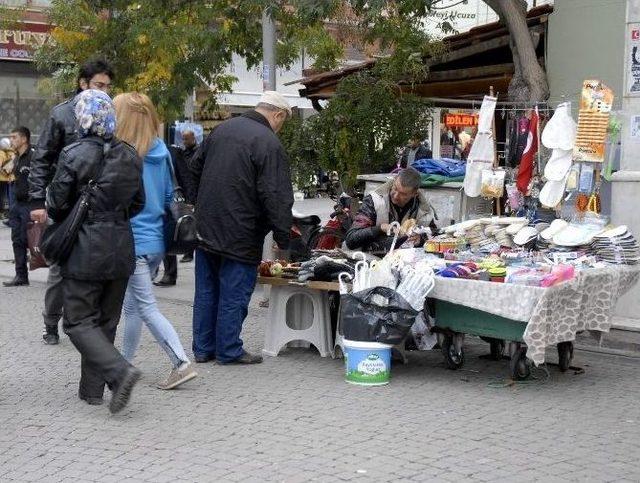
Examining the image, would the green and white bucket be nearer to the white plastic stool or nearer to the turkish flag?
the white plastic stool

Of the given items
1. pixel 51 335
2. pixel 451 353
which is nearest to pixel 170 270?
pixel 51 335

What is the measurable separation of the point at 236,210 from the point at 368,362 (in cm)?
138

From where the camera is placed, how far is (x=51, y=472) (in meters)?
5.13

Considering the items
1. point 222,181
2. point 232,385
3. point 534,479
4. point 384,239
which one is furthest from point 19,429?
point 384,239

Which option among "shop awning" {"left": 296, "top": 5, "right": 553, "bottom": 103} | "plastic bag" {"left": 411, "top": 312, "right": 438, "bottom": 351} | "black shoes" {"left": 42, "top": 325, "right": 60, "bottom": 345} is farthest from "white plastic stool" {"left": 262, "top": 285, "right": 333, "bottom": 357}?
"shop awning" {"left": 296, "top": 5, "right": 553, "bottom": 103}

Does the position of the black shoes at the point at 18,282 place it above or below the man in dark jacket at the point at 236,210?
below

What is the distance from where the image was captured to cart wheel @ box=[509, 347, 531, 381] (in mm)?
7012

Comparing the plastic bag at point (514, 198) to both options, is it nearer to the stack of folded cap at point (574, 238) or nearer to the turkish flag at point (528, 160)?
the turkish flag at point (528, 160)

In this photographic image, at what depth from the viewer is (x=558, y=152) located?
837 centimetres

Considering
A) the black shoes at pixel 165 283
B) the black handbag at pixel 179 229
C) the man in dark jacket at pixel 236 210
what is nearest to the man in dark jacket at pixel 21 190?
the black shoes at pixel 165 283

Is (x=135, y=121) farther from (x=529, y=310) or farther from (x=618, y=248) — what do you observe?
(x=618, y=248)

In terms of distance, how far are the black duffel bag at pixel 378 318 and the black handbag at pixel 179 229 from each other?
1094 mm

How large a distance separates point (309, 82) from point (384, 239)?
504 cm

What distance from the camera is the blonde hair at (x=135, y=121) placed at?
Answer: 6.50 m
